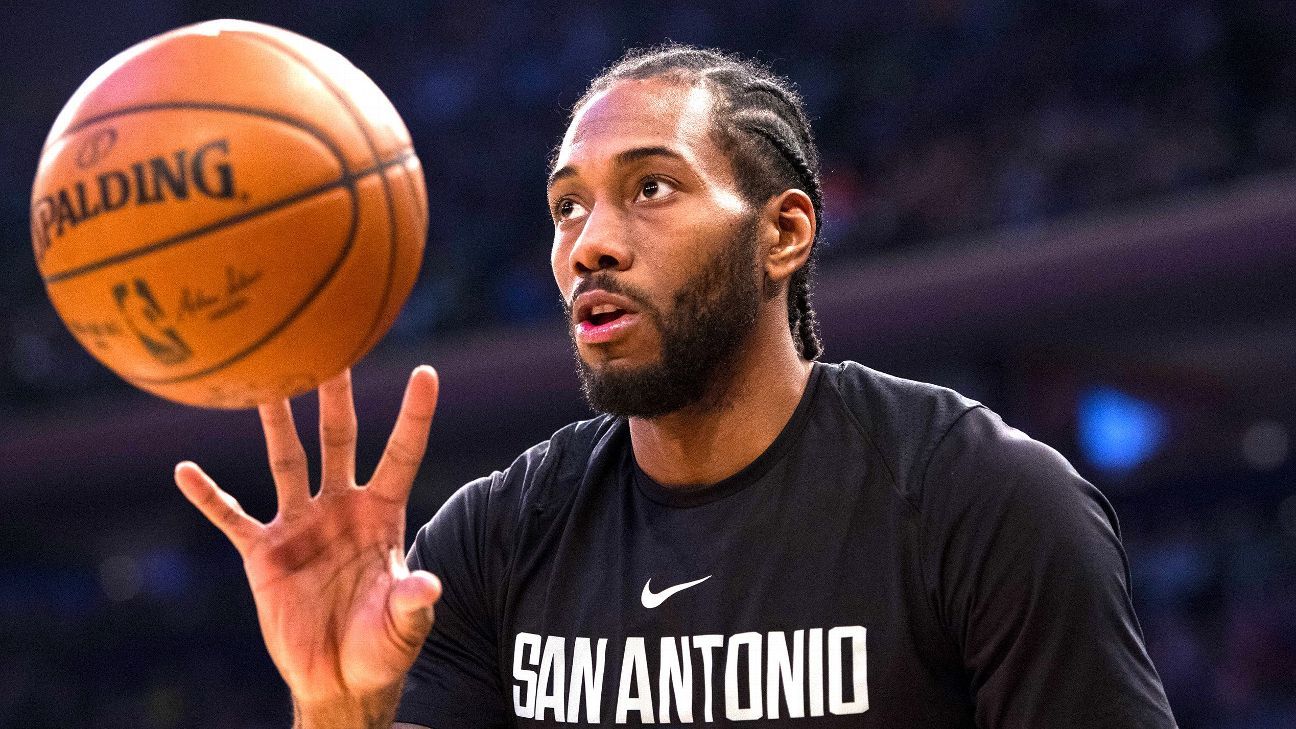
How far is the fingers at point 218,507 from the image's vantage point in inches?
86.9

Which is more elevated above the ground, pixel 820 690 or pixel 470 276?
pixel 470 276

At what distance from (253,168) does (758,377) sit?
0.97 metres

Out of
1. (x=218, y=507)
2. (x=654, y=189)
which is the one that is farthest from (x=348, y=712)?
(x=654, y=189)

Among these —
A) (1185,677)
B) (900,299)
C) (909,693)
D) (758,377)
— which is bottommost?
(1185,677)

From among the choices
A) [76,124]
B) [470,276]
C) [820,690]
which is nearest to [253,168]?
[76,124]

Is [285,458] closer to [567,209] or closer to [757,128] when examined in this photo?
[567,209]

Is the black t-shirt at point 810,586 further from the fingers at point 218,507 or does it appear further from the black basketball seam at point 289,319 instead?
the black basketball seam at point 289,319

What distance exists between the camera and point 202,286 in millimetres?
1962

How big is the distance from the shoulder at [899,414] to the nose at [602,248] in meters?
0.47

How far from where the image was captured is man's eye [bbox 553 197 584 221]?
8.24 ft

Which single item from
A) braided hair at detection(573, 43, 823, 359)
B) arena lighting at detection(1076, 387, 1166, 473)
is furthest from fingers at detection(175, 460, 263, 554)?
arena lighting at detection(1076, 387, 1166, 473)

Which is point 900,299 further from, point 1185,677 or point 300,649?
point 300,649

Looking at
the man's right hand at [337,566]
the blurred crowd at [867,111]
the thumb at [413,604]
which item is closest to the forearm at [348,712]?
the man's right hand at [337,566]

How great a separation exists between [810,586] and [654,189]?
735 mm
